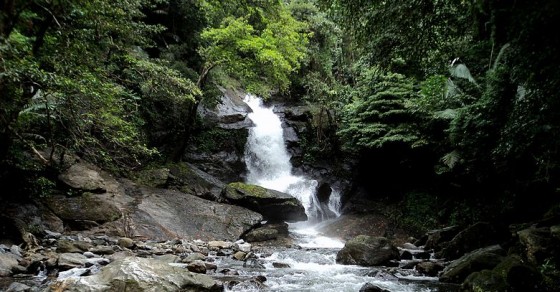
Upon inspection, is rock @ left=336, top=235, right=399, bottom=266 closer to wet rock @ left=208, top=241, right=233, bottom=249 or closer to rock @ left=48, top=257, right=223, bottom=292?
wet rock @ left=208, top=241, right=233, bottom=249

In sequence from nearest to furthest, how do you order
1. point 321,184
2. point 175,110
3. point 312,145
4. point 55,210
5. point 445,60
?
1. point 445,60
2. point 55,210
3. point 175,110
4. point 321,184
5. point 312,145

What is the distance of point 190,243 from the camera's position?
33.7 ft

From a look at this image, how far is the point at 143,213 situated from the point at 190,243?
2.01 metres

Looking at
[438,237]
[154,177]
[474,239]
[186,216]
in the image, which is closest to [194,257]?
[186,216]

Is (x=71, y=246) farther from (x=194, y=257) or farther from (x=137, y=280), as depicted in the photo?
(x=137, y=280)

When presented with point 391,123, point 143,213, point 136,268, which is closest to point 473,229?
point 391,123

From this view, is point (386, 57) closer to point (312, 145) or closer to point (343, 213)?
point (343, 213)

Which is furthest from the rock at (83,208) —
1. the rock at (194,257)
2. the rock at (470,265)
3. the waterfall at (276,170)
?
the rock at (470,265)

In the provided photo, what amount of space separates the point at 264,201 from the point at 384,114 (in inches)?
249

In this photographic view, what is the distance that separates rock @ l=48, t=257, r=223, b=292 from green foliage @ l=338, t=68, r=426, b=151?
1077cm

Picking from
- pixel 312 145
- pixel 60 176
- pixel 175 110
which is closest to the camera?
pixel 60 176

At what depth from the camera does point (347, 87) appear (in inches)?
774

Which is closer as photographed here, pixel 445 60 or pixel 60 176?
pixel 445 60

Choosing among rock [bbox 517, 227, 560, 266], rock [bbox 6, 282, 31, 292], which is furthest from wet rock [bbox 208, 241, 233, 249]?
rock [bbox 517, 227, 560, 266]
